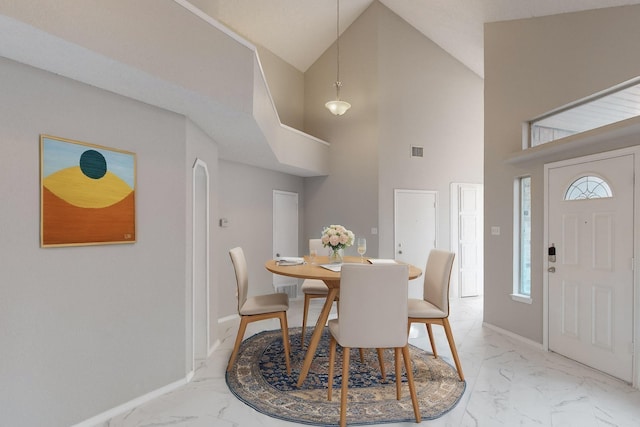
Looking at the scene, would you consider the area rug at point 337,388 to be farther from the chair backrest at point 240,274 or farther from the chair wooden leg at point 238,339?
the chair backrest at point 240,274

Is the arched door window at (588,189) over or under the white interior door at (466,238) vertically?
over

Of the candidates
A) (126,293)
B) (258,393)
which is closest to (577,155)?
(258,393)

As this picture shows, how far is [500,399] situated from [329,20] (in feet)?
18.9

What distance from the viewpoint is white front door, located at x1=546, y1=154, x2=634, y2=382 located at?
269cm

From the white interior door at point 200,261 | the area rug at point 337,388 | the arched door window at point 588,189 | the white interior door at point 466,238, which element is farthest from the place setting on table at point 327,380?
the white interior door at point 466,238

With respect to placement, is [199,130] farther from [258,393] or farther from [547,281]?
[547,281]

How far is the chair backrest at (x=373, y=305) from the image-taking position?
2.11 m

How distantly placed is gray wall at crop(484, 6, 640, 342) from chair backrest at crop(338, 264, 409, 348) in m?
2.31

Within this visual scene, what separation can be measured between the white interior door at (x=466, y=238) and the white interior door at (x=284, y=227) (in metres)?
2.86

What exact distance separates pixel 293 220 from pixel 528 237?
365cm

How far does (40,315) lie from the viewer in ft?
6.18

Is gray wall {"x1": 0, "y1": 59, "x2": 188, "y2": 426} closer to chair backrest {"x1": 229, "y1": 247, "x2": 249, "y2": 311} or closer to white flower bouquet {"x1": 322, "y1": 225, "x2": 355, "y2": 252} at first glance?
chair backrest {"x1": 229, "y1": 247, "x2": 249, "y2": 311}

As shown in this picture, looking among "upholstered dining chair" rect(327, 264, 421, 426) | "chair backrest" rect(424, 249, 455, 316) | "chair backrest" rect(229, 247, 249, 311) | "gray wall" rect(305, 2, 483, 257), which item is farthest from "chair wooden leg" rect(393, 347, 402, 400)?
"gray wall" rect(305, 2, 483, 257)

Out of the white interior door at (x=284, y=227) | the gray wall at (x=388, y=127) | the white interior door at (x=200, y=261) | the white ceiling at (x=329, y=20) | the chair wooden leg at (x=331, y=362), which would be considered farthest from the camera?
the white interior door at (x=284, y=227)
